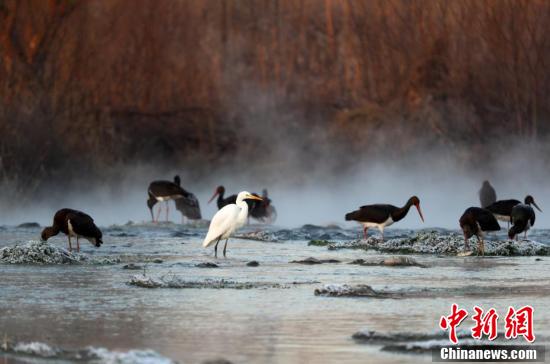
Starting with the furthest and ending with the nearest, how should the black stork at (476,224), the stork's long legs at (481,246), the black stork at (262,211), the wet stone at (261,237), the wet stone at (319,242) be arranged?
the black stork at (262,211) < the wet stone at (261,237) < the wet stone at (319,242) < the black stork at (476,224) < the stork's long legs at (481,246)

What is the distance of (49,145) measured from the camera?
30234mm

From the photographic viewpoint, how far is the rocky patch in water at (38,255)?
1347cm

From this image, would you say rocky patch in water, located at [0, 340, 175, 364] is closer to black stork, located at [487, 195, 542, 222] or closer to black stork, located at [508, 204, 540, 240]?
black stork, located at [508, 204, 540, 240]

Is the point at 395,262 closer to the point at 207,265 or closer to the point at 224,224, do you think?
the point at 207,265

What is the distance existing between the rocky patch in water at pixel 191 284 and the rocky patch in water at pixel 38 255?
2.45m

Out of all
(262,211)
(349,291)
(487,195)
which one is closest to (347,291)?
(349,291)

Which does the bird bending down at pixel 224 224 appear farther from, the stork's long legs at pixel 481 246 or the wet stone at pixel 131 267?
the stork's long legs at pixel 481 246

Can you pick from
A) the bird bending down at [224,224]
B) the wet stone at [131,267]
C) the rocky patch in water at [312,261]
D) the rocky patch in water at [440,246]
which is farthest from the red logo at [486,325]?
the bird bending down at [224,224]

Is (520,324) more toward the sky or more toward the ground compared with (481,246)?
more toward the ground

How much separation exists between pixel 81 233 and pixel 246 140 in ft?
50.5

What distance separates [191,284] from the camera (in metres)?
11.2

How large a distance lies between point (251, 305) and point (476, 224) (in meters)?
7.10

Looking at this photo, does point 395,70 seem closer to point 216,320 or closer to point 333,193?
point 333,193

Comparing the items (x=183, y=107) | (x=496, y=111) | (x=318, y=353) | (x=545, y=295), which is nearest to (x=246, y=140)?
(x=183, y=107)
